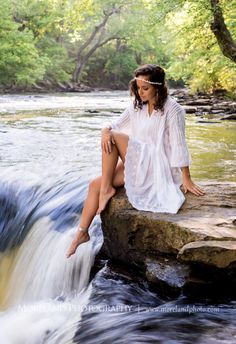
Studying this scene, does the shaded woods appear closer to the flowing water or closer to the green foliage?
the green foliage

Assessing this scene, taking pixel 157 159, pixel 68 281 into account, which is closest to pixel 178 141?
pixel 157 159

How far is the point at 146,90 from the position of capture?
3.85m

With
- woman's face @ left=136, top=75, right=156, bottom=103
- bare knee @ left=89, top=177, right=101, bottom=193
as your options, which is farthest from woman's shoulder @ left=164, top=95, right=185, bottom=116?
bare knee @ left=89, top=177, right=101, bottom=193

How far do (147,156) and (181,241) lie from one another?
0.85m

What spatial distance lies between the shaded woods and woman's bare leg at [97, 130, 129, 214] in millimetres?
7433

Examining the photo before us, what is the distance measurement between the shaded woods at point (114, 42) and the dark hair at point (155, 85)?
7.23 m

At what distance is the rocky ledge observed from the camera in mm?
3203

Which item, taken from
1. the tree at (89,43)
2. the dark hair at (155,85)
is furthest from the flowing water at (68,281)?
the tree at (89,43)

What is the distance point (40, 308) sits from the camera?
397 cm

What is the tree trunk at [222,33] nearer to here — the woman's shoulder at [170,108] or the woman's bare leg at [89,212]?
the woman's shoulder at [170,108]

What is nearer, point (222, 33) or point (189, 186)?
point (189, 186)

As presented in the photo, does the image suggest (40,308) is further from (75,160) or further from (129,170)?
(75,160)

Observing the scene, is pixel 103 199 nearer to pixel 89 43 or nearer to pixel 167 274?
pixel 167 274

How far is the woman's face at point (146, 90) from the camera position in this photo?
3814 mm
